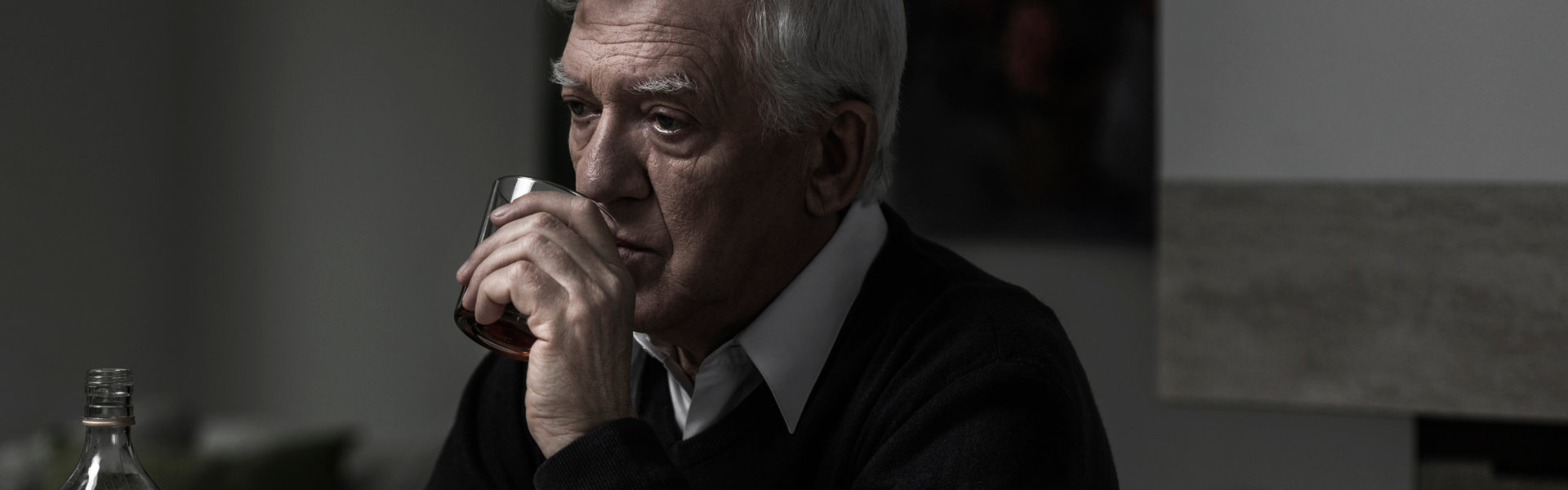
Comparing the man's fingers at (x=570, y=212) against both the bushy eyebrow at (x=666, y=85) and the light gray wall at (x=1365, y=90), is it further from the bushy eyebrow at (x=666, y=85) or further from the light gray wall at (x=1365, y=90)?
the light gray wall at (x=1365, y=90)

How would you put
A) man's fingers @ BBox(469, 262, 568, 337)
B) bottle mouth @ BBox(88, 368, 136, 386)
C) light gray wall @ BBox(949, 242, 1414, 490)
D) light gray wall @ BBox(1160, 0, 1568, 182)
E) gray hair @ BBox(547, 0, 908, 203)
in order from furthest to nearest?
light gray wall @ BBox(949, 242, 1414, 490) → light gray wall @ BBox(1160, 0, 1568, 182) → gray hair @ BBox(547, 0, 908, 203) → man's fingers @ BBox(469, 262, 568, 337) → bottle mouth @ BBox(88, 368, 136, 386)

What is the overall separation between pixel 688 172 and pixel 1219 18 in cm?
124

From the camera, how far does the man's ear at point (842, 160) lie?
3.80 feet

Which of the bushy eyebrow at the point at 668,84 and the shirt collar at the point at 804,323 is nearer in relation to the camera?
the bushy eyebrow at the point at 668,84

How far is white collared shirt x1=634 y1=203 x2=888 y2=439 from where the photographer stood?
1170 millimetres

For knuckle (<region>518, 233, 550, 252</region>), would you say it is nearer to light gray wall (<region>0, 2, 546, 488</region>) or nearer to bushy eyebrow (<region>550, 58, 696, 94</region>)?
bushy eyebrow (<region>550, 58, 696, 94</region>)

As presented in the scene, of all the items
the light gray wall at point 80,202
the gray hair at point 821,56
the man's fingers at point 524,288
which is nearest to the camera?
the man's fingers at point 524,288

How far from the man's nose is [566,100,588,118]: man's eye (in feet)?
0.19

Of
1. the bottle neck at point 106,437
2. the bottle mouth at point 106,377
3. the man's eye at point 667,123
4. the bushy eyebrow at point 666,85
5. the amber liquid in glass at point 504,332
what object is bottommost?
the amber liquid in glass at point 504,332

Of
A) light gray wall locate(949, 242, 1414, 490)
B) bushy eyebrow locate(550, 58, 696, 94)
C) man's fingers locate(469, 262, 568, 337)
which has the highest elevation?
bushy eyebrow locate(550, 58, 696, 94)

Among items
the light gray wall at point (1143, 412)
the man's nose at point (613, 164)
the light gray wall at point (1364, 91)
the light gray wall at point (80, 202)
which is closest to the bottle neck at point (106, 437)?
the man's nose at point (613, 164)

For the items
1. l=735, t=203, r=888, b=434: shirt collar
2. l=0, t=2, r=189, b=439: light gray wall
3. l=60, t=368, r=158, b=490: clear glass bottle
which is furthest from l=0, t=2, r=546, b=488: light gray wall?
l=60, t=368, r=158, b=490: clear glass bottle

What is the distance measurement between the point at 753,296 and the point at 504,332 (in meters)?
0.23

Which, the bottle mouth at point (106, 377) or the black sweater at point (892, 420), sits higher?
the bottle mouth at point (106, 377)
